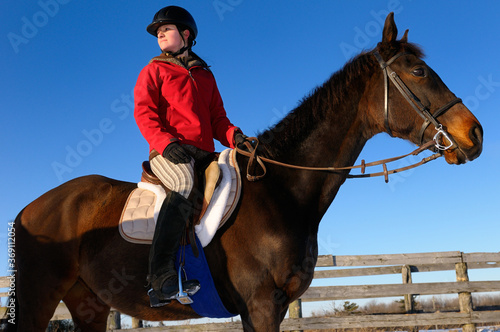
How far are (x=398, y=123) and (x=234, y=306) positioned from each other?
1870 millimetres

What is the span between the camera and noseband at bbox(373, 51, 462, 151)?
3123mm

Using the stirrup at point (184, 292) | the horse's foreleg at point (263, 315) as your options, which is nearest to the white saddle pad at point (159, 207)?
the stirrup at point (184, 292)

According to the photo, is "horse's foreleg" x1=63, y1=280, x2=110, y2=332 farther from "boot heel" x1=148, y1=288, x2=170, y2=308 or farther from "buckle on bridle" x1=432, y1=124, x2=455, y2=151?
"buckle on bridle" x1=432, y1=124, x2=455, y2=151

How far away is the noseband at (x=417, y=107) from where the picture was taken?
123 inches

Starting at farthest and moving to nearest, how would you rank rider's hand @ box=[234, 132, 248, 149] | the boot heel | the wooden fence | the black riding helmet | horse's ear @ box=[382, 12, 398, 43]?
the wooden fence → the black riding helmet → rider's hand @ box=[234, 132, 248, 149] → horse's ear @ box=[382, 12, 398, 43] → the boot heel

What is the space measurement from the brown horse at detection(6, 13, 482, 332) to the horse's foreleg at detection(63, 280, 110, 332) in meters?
0.19

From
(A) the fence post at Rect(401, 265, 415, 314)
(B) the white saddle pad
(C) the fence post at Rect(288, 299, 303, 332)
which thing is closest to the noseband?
(B) the white saddle pad

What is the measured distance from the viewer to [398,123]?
129 inches

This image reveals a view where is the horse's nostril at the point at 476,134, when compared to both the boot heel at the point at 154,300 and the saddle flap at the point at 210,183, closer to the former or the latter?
the saddle flap at the point at 210,183

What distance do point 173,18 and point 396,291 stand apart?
8.53 m

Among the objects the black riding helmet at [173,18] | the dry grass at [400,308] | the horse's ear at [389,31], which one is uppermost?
the black riding helmet at [173,18]

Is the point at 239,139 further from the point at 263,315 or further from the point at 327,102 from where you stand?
the point at 263,315

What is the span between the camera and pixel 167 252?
312 cm

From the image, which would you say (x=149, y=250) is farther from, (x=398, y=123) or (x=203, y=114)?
(x=398, y=123)
